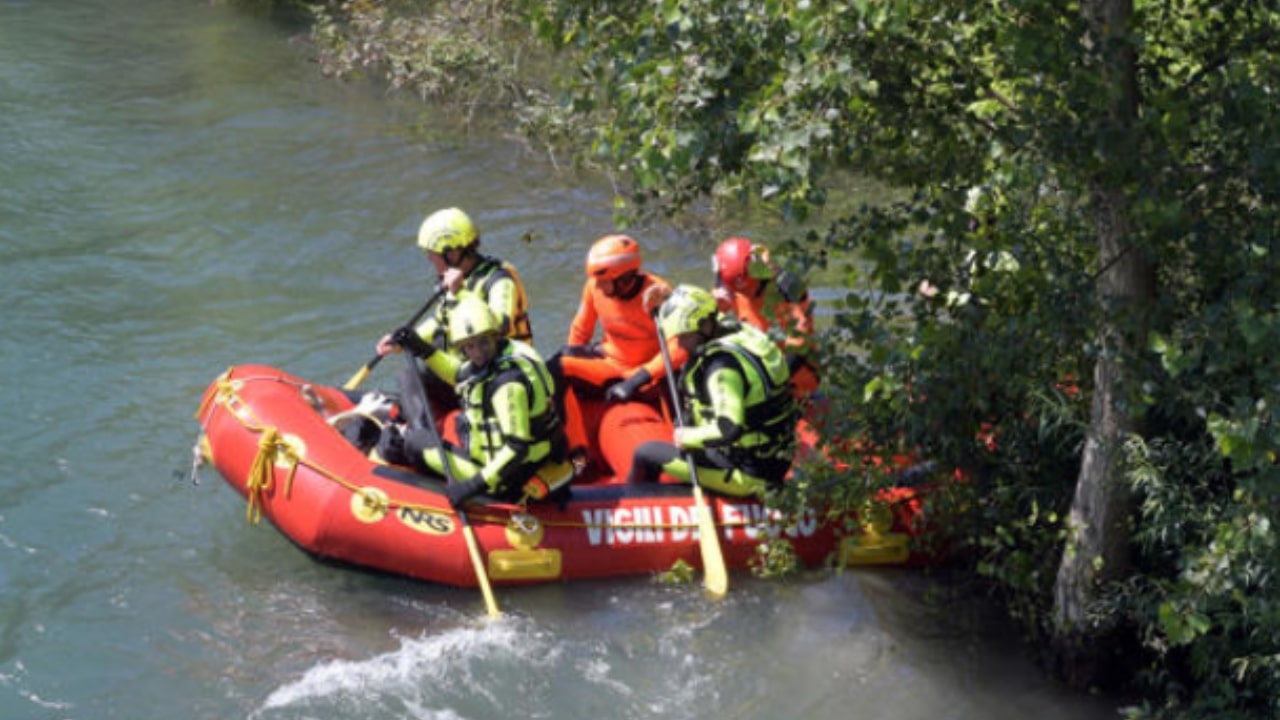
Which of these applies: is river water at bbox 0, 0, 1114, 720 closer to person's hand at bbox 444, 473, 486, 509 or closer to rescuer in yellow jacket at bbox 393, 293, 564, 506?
person's hand at bbox 444, 473, 486, 509

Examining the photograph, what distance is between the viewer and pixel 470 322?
7477 mm

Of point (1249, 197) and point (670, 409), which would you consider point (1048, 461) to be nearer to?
point (1249, 197)

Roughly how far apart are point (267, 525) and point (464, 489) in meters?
1.61

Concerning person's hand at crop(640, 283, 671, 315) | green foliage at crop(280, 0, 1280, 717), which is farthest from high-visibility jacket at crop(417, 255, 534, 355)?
green foliage at crop(280, 0, 1280, 717)

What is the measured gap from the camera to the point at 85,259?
11.9 metres

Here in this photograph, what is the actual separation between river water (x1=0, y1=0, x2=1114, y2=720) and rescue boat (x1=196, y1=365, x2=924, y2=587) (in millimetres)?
181

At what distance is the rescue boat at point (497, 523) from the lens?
7.80m

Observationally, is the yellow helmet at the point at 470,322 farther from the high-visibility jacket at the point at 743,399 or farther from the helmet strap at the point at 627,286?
the helmet strap at the point at 627,286

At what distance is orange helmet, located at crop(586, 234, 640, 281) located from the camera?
8797 millimetres

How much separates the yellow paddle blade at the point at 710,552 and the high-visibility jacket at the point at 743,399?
31cm

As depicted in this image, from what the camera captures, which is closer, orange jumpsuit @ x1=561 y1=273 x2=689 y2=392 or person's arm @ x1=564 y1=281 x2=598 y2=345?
orange jumpsuit @ x1=561 y1=273 x2=689 y2=392

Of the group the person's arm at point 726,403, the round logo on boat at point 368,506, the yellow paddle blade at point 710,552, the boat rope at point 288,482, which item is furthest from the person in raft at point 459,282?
the yellow paddle blade at point 710,552

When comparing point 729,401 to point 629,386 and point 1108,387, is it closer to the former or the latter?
point 629,386

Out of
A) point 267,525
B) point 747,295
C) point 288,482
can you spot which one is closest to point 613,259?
point 747,295
